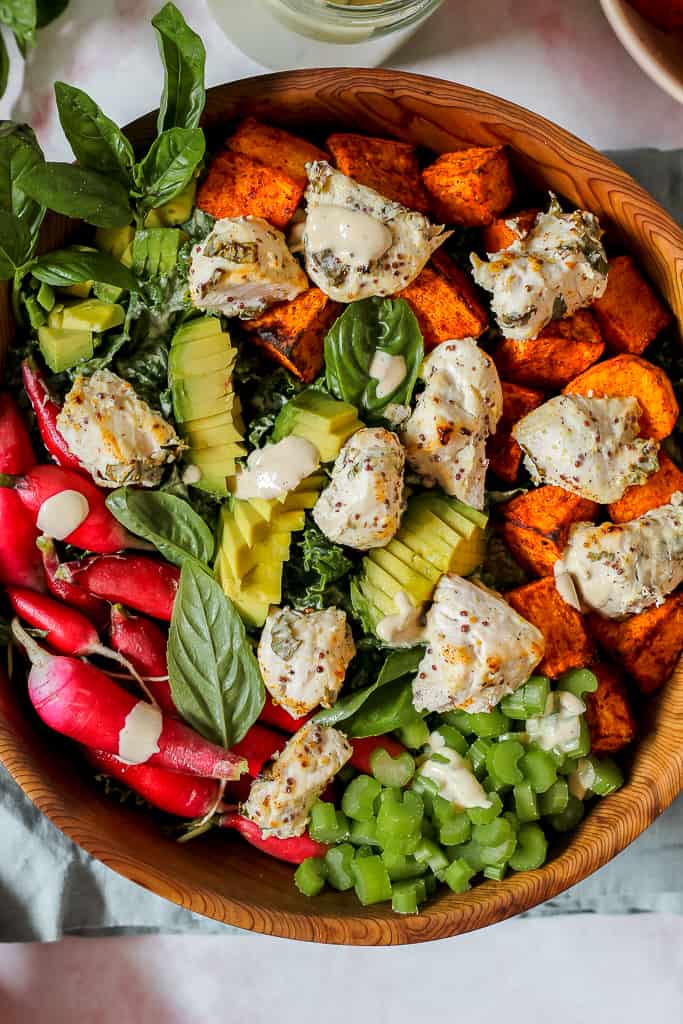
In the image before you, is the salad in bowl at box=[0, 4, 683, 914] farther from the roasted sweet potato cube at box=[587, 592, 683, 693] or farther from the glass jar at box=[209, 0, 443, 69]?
the glass jar at box=[209, 0, 443, 69]

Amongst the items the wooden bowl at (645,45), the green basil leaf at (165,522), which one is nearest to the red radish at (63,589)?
the green basil leaf at (165,522)

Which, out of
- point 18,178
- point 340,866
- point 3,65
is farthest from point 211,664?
point 3,65

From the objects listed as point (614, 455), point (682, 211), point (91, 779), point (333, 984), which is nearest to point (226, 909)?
point (91, 779)

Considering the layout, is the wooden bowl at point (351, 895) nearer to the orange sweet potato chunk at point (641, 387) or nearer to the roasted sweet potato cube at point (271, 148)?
the roasted sweet potato cube at point (271, 148)

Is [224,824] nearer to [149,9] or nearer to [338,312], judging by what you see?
[338,312]

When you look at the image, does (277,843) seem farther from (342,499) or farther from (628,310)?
(628,310)

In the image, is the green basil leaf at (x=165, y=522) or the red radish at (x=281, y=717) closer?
the green basil leaf at (x=165, y=522)
